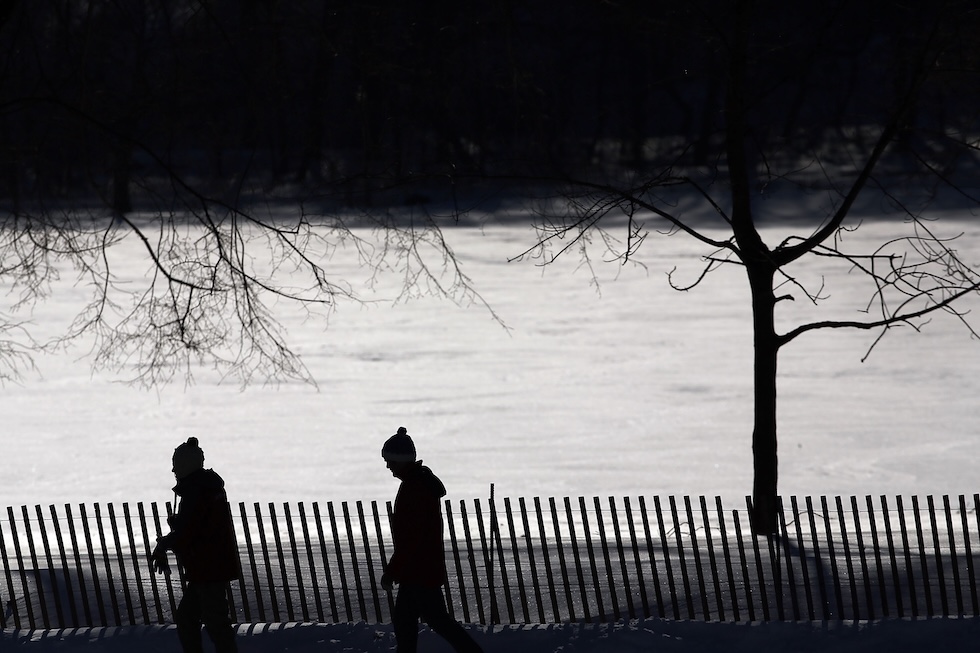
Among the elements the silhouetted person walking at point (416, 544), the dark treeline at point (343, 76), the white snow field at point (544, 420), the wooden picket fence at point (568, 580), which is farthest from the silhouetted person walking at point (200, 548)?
the dark treeline at point (343, 76)

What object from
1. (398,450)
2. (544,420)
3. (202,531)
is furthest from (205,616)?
(544,420)

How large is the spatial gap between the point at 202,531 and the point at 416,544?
126 centimetres

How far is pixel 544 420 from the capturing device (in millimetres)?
17484

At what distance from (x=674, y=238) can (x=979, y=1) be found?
81.9 feet

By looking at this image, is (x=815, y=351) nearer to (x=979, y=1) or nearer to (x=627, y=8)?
(x=979, y=1)

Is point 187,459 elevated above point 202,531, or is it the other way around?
point 187,459

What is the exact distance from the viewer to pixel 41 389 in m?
20.4

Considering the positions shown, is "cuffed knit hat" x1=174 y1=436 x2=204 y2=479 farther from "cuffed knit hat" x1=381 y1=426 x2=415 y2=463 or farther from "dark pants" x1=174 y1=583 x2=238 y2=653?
"cuffed knit hat" x1=381 y1=426 x2=415 y2=463

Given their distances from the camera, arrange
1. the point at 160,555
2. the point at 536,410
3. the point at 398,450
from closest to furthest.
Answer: the point at 398,450 < the point at 160,555 < the point at 536,410

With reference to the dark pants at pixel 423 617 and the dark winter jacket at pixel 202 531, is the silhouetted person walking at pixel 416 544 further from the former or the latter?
the dark winter jacket at pixel 202 531

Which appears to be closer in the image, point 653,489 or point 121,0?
point 121,0

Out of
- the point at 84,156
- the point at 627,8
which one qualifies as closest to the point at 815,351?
the point at 627,8

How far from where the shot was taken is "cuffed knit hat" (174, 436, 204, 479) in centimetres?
663

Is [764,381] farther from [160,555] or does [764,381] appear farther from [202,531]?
[160,555]
